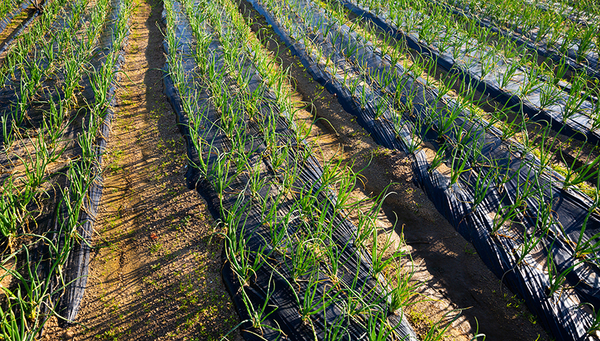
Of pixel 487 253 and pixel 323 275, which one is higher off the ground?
pixel 487 253

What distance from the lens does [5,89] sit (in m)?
3.13

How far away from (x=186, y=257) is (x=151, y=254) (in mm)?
226

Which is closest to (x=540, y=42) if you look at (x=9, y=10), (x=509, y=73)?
(x=509, y=73)

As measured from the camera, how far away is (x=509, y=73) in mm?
3061

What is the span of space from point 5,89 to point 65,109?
0.81 m

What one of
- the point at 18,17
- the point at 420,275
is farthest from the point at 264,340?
the point at 18,17

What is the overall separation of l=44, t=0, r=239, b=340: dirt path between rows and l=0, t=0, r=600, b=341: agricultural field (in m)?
0.01

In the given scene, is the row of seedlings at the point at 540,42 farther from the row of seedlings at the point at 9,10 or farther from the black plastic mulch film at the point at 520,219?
the row of seedlings at the point at 9,10

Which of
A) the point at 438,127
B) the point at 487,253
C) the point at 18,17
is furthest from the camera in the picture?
the point at 18,17

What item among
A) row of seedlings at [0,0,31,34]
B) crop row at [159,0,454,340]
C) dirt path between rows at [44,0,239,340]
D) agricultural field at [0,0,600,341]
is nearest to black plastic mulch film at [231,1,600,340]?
agricultural field at [0,0,600,341]

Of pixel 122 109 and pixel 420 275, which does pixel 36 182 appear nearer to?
pixel 122 109

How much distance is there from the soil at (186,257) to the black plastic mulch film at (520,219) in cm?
11

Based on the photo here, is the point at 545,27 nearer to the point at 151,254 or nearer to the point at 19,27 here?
the point at 151,254

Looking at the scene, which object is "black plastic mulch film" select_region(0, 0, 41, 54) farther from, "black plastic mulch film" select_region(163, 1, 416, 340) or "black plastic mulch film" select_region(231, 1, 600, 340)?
"black plastic mulch film" select_region(231, 1, 600, 340)
